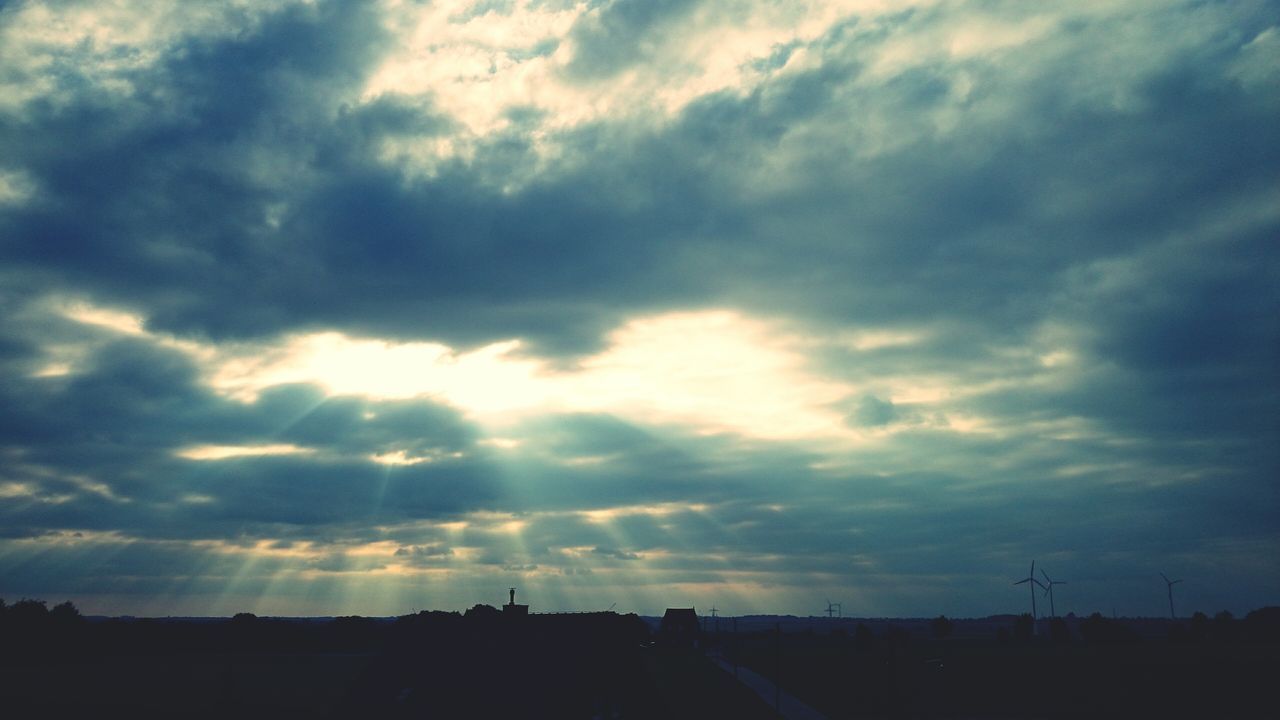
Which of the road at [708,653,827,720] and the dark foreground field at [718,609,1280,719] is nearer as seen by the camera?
the road at [708,653,827,720]

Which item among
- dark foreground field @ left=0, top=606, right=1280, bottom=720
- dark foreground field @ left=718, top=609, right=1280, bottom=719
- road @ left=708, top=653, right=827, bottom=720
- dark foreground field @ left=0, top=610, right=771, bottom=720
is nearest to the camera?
dark foreground field @ left=0, top=610, right=771, bottom=720

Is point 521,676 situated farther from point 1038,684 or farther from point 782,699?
point 1038,684

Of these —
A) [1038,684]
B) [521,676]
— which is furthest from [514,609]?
[1038,684]

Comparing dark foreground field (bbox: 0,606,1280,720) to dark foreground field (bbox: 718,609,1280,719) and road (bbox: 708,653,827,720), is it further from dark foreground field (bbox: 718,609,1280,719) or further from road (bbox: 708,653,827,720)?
road (bbox: 708,653,827,720)

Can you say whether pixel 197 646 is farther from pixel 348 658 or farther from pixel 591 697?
pixel 591 697

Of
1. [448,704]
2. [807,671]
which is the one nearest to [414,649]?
[448,704]

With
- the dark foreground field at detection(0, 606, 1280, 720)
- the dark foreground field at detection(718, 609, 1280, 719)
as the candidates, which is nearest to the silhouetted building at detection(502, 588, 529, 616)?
the dark foreground field at detection(0, 606, 1280, 720)

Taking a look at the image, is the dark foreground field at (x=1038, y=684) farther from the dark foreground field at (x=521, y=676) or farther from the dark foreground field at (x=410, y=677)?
the dark foreground field at (x=410, y=677)

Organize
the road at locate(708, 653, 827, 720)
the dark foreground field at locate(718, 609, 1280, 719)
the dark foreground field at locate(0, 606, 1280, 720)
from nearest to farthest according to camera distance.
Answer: the dark foreground field at locate(0, 606, 1280, 720)
the road at locate(708, 653, 827, 720)
the dark foreground field at locate(718, 609, 1280, 719)

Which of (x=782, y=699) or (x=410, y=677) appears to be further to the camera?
(x=782, y=699)

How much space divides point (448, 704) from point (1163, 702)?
61.8 meters

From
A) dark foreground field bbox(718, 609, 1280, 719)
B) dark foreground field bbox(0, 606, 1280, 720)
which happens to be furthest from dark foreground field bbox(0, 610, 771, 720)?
dark foreground field bbox(718, 609, 1280, 719)

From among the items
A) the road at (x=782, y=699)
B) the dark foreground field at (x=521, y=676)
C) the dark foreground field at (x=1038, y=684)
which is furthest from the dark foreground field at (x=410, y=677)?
the dark foreground field at (x=1038, y=684)

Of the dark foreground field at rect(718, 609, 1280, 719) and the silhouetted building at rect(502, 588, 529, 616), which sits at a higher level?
the silhouetted building at rect(502, 588, 529, 616)
